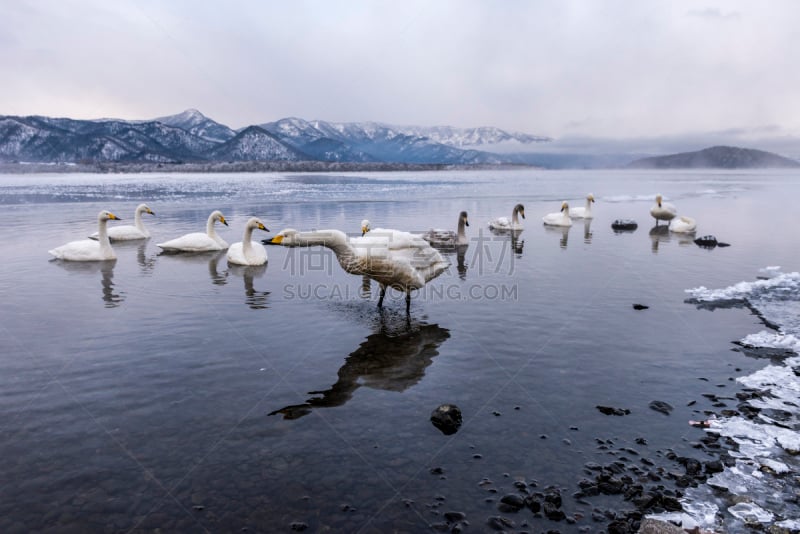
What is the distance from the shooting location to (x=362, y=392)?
7.40 meters

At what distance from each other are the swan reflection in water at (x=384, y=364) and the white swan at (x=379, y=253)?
1.06 metres

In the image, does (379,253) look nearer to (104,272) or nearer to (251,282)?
(251,282)

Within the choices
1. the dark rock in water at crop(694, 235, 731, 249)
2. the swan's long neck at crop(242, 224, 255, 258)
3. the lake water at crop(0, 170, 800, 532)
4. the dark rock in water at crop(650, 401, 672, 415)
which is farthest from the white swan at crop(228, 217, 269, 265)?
the dark rock in water at crop(694, 235, 731, 249)

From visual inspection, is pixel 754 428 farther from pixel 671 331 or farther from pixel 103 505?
pixel 103 505

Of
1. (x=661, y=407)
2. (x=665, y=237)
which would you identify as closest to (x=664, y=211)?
(x=665, y=237)

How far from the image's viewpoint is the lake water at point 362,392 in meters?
5.03

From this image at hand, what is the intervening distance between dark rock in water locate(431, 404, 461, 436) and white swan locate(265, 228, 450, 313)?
13.8 ft

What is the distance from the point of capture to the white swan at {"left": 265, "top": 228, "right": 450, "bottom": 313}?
10.1 m

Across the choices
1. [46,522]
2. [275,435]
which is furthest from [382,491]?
[46,522]

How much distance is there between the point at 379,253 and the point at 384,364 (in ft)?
8.35

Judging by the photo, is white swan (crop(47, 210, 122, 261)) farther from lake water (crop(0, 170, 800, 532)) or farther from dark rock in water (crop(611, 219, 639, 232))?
dark rock in water (crop(611, 219, 639, 232))

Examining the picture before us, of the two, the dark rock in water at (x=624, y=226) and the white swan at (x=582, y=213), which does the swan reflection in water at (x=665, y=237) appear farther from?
the white swan at (x=582, y=213)

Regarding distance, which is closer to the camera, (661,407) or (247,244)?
(661,407)

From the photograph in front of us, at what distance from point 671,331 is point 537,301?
3074mm
